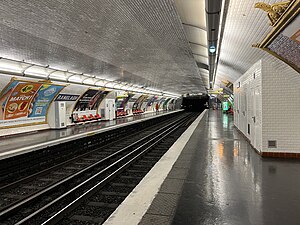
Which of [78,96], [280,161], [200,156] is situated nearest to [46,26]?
[200,156]

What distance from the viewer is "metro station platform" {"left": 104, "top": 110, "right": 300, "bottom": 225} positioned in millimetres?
2930

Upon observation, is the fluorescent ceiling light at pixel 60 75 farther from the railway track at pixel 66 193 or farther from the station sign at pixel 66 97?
the railway track at pixel 66 193

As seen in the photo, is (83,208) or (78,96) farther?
(78,96)

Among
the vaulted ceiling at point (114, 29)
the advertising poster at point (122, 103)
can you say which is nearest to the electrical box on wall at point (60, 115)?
the vaulted ceiling at point (114, 29)

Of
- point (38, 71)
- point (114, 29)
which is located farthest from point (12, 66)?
point (114, 29)

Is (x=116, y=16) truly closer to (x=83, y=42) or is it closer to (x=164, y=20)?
(x=164, y=20)

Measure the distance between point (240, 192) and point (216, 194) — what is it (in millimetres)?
422

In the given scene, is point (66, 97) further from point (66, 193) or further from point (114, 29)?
point (66, 193)

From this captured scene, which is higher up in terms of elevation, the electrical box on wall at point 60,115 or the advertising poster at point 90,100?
the advertising poster at point 90,100

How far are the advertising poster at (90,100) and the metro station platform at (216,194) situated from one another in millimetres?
12243

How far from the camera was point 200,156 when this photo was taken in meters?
6.54

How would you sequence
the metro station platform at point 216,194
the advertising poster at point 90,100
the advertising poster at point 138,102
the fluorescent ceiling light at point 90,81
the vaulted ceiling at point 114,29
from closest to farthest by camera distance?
the metro station platform at point 216,194, the vaulted ceiling at point 114,29, the fluorescent ceiling light at point 90,81, the advertising poster at point 90,100, the advertising poster at point 138,102

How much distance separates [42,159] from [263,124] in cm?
749

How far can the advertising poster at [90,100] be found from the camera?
17.0 metres
